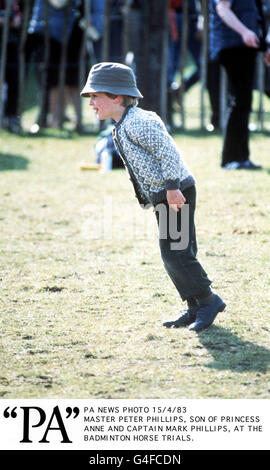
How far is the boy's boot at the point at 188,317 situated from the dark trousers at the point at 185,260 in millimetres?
70

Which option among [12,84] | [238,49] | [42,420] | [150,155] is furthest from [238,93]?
[42,420]

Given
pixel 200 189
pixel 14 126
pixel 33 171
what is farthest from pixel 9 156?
pixel 200 189

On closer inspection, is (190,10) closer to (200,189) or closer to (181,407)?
(200,189)

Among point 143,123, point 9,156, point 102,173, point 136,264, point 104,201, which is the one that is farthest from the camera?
point 9,156

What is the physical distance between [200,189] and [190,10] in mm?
4479

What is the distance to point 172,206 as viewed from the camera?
3.82 m

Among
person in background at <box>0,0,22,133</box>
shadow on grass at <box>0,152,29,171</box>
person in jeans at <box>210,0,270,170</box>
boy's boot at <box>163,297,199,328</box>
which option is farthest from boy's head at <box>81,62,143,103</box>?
person in background at <box>0,0,22,133</box>

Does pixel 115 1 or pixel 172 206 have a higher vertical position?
pixel 115 1

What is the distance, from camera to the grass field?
341cm

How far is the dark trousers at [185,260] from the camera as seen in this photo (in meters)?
3.88

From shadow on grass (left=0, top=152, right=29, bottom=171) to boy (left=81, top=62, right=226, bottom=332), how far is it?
14.4ft

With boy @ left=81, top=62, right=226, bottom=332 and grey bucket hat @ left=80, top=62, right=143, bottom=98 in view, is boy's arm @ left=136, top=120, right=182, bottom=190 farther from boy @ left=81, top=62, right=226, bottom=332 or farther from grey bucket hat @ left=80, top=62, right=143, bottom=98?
grey bucket hat @ left=80, top=62, right=143, bottom=98

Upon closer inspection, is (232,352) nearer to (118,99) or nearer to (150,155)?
(150,155)

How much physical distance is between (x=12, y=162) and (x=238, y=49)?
2525 mm
